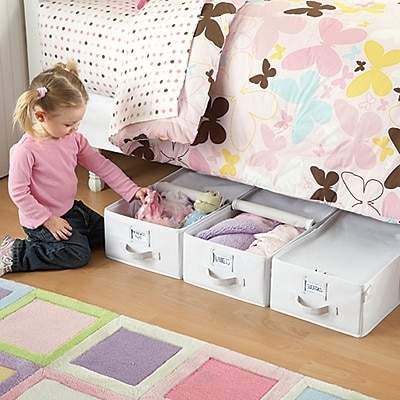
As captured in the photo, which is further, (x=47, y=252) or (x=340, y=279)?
(x=47, y=252)

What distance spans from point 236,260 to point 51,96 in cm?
67

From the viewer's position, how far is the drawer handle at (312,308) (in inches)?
88.0

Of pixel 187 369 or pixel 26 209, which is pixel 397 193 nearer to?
pixel 187 369

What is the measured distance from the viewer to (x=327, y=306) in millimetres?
2229

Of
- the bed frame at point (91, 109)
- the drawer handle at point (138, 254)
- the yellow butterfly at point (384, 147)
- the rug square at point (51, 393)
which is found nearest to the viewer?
the rug square at point (51, 393)

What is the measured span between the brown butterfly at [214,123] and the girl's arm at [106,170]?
0.26 m

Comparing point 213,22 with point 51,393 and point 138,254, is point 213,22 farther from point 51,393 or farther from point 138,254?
point 51,393

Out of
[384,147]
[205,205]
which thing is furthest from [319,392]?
[205,205]

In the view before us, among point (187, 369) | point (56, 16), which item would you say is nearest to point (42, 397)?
point (187, 369)

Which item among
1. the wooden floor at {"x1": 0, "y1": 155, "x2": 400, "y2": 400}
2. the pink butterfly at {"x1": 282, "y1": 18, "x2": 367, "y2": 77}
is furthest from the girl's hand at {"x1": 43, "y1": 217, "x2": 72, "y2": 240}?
the pink butterfly at {"x1": 282, "y1": 18, "x2": 367, "y2": 77}

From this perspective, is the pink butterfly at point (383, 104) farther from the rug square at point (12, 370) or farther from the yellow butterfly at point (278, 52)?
the rug square at point (12, 370)

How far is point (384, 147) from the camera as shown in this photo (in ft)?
7.59

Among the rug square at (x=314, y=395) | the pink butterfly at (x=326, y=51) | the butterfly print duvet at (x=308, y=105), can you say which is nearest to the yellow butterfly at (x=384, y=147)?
the butterfly print duvet at (x=308, y=105)

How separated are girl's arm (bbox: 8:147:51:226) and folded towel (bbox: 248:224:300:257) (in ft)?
1.94
